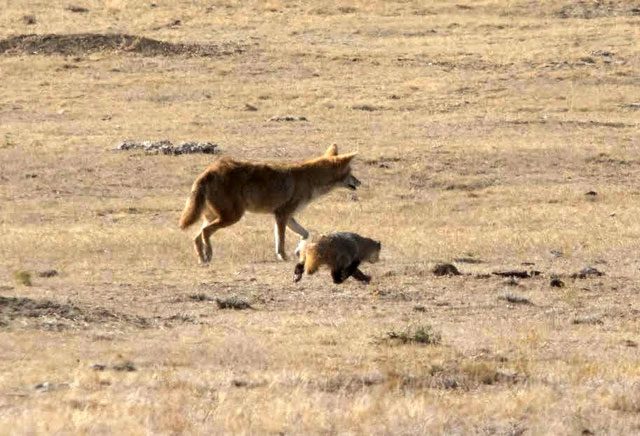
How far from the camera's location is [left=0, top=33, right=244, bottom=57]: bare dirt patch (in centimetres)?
4191

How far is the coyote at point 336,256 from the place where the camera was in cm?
1600

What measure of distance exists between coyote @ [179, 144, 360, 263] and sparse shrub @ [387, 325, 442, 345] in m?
5.33

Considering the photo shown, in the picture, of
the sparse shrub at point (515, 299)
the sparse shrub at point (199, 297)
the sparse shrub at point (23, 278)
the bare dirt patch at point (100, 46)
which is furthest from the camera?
the bare dirt patch at point (100, 46)

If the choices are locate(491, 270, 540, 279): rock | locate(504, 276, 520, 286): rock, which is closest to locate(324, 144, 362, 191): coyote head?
locate(491, 270, 540, 279): rock

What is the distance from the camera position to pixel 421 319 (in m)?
14.3

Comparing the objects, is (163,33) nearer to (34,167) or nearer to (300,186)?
(34,167)

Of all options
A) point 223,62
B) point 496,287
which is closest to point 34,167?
point 496,287

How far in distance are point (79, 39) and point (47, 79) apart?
16.1ft

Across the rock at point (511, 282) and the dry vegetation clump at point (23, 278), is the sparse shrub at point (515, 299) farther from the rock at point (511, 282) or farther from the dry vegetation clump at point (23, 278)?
the dry vegetation clump at point (23, 278)

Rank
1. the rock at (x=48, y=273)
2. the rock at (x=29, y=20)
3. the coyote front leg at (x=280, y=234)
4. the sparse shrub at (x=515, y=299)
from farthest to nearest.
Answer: the rock at (x=29, y=20) → the coyote front leg at (x=280, y=234) → the rock at (x=48, y=273) → the sparse shrub at (x=515, y=299)

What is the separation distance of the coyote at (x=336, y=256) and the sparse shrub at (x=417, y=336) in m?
3.00

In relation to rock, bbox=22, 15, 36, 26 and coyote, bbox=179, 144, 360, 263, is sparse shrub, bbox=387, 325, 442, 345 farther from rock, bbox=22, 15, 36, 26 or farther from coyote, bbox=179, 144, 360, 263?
rock, bbox=22, 15, 36, 26

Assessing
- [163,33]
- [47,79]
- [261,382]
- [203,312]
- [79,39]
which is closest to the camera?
[261,382]

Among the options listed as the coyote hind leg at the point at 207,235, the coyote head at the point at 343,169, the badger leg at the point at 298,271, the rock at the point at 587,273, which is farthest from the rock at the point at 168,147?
the rock at the point at 587,273
